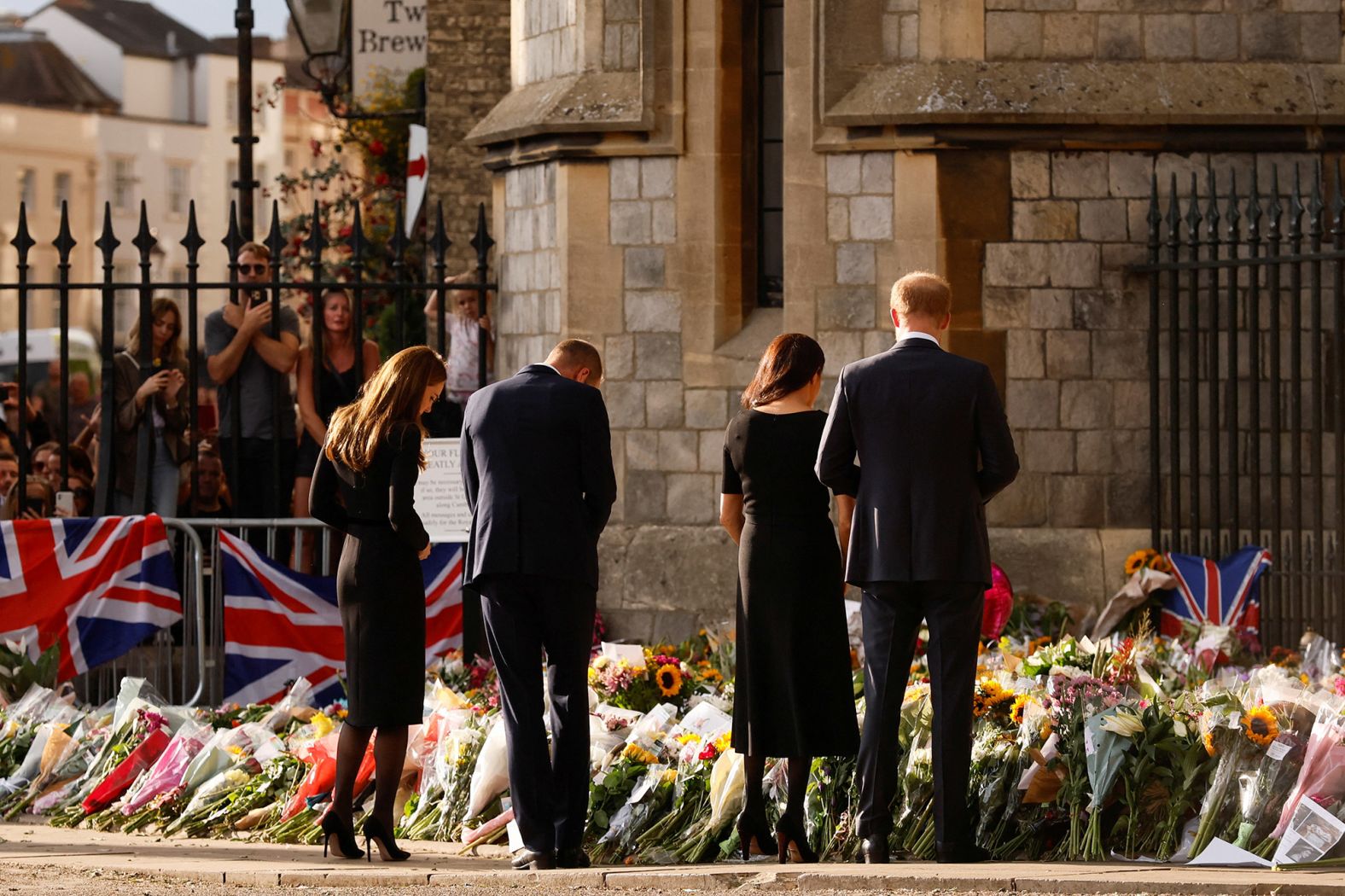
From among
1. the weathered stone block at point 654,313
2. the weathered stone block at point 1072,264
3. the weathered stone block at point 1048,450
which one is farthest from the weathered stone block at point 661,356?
the weathered stone block at point 1072,264

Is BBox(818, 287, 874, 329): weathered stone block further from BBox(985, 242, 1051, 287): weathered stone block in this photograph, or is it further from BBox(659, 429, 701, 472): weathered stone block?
BBox(659, 429, 701, 472): weathered stone block

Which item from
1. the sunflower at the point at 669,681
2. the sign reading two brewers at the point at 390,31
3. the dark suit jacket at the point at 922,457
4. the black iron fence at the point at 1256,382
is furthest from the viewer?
the sign reading two brewers at the point at 390,31

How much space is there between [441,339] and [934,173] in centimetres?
252

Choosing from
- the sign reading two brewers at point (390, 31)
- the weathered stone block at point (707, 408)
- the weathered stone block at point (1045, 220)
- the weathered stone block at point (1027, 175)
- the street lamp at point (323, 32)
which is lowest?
the weathered stone block at point (707, 408)

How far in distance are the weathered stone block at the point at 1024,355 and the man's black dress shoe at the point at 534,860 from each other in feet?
14.5

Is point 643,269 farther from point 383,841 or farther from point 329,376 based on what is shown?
point 383,841

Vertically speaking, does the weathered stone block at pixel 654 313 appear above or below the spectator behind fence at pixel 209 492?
above

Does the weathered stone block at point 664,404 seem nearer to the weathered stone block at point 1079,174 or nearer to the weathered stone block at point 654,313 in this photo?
the weathered stone block at point 654,313

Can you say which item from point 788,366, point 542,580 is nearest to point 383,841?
point 542,580

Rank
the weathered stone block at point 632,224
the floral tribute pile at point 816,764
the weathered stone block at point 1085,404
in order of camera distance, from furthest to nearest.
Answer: the weathered stone block at point 632,224, the weathered stone block at point 1085,404, the floral tribute pile at point 816,764

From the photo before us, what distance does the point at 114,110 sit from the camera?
7012 centimetres

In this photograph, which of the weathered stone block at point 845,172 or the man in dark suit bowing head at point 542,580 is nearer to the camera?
the man in dark suit bowing head at point 542,580

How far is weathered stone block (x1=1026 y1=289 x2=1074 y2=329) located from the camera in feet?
35.6

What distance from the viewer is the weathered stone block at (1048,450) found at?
35.8ft
